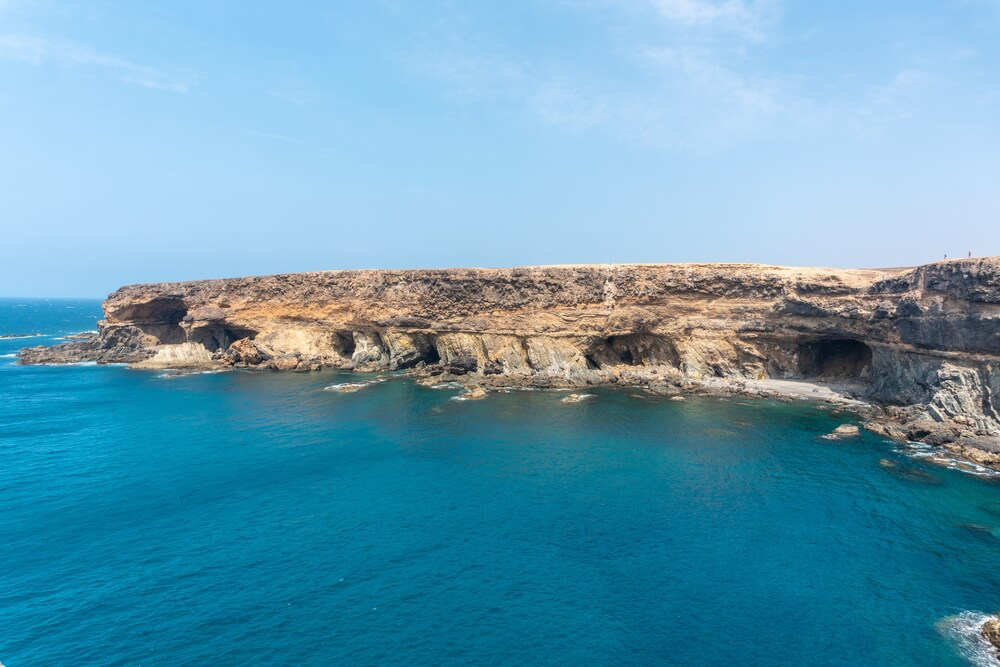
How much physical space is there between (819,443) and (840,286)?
18359 millimetres

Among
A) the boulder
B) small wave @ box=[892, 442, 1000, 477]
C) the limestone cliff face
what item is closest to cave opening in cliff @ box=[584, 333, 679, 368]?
the limestone cliff face

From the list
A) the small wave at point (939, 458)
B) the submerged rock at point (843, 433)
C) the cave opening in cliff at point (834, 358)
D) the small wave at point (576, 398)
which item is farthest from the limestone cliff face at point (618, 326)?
the small wave at point (576, 398)

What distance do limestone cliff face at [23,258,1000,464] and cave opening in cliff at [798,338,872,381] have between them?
0.45 feet

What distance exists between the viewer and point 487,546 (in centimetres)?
2198

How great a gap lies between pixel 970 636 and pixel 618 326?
38206 millimetres

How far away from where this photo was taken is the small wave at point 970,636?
1577cm

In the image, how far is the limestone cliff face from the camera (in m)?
36.4

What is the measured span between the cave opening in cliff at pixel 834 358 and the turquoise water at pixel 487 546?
13756 millimetres

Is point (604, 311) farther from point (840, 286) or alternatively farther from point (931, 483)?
point (931, 483)

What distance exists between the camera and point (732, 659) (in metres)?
15.7

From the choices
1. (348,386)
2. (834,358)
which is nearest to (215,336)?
(348,386)

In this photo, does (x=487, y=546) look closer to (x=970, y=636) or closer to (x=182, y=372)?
(x=970, y=636)

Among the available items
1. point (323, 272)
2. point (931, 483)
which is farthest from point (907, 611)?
point (323, 272)

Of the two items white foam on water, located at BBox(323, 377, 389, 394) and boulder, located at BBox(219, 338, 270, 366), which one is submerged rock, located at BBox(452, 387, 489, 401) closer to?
white foam on water, located at BBox(323, 377, 389, 394)
